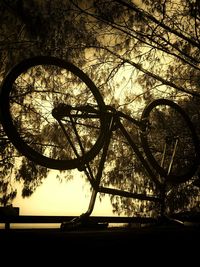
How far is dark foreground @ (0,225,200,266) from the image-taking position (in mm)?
1208

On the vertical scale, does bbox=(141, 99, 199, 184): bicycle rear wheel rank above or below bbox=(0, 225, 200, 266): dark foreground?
above

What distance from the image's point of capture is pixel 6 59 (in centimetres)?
742

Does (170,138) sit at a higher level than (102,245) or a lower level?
higher

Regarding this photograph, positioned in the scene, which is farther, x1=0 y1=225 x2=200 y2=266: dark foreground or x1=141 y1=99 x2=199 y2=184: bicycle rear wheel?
x1=141 y1=99 x2=199 y2=184: bicycle rear wheel

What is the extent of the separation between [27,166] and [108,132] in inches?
274

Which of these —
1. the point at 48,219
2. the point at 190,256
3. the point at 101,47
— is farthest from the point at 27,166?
the point at 190,256

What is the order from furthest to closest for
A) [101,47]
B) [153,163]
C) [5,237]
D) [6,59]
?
[6,59]
[101,47]
[153,163]
[5,237]

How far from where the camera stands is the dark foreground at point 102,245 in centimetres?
121

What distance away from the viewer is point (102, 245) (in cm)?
135

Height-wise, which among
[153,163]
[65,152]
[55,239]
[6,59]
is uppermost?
[6,59]

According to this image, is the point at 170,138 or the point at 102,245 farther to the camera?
the point at 170,138

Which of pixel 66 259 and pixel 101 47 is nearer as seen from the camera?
pixel 66 259

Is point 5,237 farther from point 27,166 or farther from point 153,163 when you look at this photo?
point 27,166

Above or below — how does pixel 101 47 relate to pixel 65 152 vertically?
above
